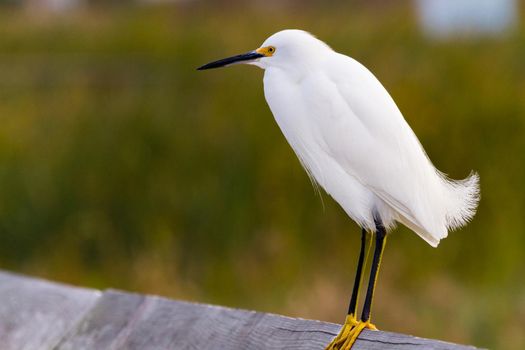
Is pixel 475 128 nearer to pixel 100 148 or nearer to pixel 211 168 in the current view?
pixel 211 168

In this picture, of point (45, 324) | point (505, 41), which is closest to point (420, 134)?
point (45, 324)

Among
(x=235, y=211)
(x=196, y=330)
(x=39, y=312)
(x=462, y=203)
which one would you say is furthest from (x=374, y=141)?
(x=235, y=211)

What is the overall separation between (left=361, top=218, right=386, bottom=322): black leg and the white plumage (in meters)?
0.03

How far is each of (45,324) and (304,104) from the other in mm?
1112

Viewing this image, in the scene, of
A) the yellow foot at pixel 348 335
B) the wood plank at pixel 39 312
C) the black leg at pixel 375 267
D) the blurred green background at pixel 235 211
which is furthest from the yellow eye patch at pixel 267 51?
the blurred green background at pixel 235 211

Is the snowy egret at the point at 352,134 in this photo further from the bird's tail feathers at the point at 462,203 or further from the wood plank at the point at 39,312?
the wood plank at the point at 39,312

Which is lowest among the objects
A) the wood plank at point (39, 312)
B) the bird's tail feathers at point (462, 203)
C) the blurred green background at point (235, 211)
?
the blurred green background at point (235, 211)

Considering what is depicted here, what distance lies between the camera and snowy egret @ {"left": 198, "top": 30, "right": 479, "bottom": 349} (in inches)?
84.5

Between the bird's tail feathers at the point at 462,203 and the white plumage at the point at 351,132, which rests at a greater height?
the white plumage at the point at 351,132

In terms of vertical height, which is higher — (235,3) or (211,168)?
(211,168)

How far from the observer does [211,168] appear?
589cm

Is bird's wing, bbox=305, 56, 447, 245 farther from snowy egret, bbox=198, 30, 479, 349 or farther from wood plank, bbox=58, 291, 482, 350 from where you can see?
wood plank, bbox=58, 291, 482, 350

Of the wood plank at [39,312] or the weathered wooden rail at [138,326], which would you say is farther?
the wood plank at [39,312]

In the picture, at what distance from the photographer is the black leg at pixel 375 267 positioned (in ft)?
Answer: 6.95
